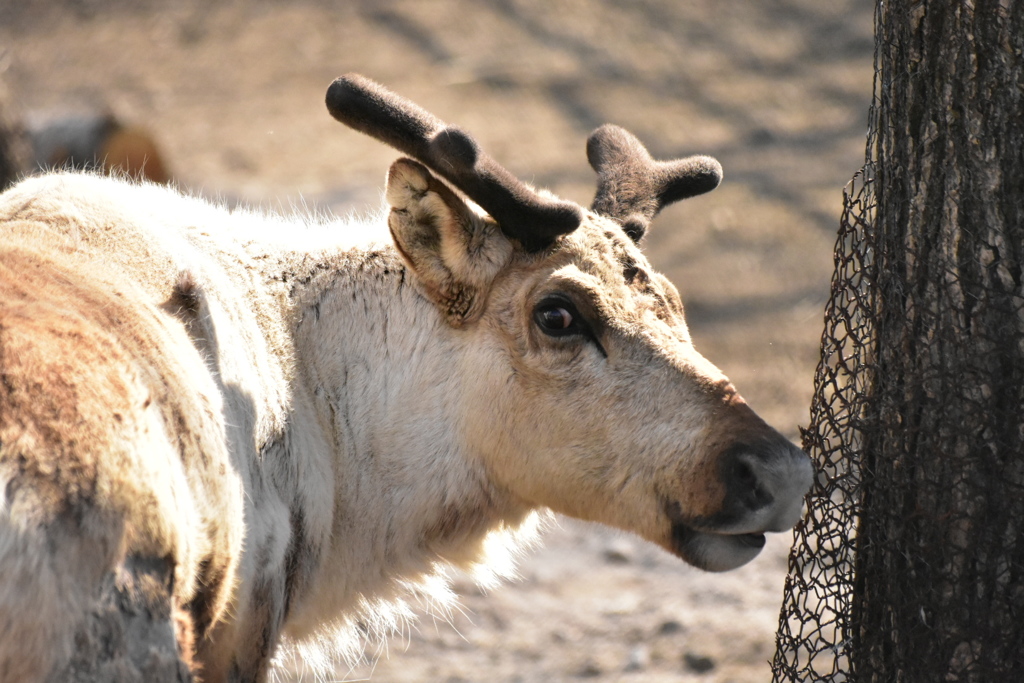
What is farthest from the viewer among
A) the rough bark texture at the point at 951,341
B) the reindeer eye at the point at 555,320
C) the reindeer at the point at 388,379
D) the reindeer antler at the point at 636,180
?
the reindeer antler at the point at 636,180

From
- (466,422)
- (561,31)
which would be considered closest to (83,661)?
(466,422)

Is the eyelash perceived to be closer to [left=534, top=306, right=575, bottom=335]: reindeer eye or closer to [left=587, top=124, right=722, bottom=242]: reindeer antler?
[left=534, top=306, right=575, bottom=335]: reindeer eye

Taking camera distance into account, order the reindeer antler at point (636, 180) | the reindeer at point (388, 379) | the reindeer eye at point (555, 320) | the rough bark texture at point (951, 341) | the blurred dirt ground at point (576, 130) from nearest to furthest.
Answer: the reindeer at point (388, 379), the rough bark texture at point (951, 341), the reindeer eye at point (555, 320), the reindeer antler at point (636, 180), the blurred dirt ground at point (576, 130)

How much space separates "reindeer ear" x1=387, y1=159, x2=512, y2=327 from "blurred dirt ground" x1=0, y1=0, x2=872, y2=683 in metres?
2.35

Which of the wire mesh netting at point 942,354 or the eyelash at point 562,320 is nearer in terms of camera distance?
the wire mesh netting at point 942,354

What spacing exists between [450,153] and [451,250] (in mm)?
366

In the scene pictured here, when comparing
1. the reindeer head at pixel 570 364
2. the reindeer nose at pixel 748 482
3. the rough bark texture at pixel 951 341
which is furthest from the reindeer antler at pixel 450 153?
the rough bark texture at pixel 951 341

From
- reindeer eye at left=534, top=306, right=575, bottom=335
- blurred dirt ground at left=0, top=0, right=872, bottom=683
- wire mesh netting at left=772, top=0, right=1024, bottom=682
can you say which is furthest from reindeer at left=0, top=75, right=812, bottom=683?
blurred dirt ground at left=0, top=0, right=872, bottom=683

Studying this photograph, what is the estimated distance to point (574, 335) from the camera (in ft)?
11.1

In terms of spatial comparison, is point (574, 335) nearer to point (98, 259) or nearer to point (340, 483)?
point (340, 483)

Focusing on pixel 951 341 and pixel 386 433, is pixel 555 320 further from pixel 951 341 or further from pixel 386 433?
pixel 951 341

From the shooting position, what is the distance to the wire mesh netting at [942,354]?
3.04 meters

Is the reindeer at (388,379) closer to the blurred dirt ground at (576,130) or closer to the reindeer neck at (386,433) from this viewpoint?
the reindeer neck at (386,433)

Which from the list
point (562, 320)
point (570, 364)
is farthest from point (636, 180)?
point (570, 364)
